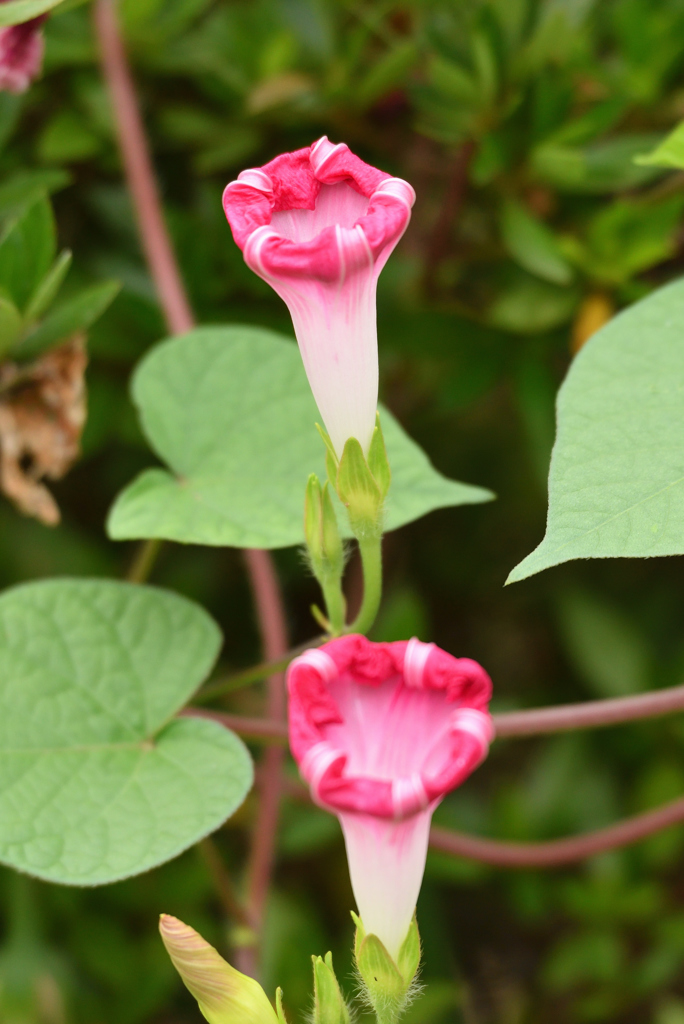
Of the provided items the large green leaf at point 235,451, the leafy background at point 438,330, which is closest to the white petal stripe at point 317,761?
the large green leaf at point 235,451

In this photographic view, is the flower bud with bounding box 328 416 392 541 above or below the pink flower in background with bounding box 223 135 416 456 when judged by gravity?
below

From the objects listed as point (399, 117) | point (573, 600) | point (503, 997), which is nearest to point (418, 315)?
point (399, 117)

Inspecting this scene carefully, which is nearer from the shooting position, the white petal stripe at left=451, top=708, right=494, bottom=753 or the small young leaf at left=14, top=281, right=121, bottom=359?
the white petal stripe at left=451, top=708, right=494, bottom=753

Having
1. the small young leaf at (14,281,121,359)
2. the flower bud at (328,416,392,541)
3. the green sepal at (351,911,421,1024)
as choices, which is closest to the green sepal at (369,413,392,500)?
the flower bud at (328,416,392,541)

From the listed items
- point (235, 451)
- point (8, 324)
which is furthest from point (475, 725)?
point (8, 324)

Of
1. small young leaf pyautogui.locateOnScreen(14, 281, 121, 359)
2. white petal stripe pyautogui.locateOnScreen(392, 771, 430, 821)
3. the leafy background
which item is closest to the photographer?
white petal stripe pyautogui.locateOnScreen(392, 771, 430, 821)

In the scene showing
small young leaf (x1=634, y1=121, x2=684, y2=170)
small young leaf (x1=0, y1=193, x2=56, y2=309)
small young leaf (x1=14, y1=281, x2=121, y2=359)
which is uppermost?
small young leaf (x1=0, y1=193, x2=56, y2=309)

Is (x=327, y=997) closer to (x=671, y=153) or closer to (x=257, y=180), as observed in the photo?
(x=257, y=180)

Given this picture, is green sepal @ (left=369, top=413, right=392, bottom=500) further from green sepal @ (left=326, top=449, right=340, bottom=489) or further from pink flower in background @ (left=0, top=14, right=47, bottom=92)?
pink flower in background @ (left=0, top=14, right=47, bottom=92)
